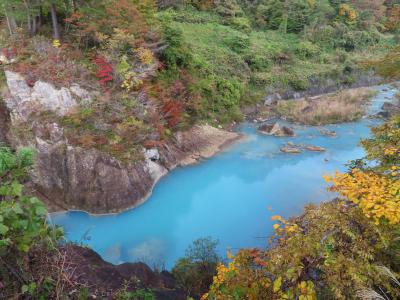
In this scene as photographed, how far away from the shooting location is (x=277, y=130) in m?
18.6

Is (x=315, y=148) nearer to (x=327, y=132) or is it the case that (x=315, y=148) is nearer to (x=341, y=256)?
(x=327, y=132)

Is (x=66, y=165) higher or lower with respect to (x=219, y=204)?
higher

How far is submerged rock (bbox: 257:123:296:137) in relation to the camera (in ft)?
60.4

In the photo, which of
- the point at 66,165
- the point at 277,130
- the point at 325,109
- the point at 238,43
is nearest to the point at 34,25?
A: the point at 66,165

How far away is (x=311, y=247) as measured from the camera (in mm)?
3980

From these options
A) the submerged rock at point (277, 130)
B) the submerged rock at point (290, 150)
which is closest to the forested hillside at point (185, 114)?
the submerged rock at point (277, 130)

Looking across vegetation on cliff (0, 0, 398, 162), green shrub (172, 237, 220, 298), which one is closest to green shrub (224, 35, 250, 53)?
vegetation on cliff (0, 0, 398, 162)

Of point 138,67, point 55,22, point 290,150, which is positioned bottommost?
point 290,150

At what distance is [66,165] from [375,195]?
1065 centimetres

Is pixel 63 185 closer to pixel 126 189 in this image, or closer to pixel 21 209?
pixel 126 189

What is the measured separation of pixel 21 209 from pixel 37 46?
13.4m

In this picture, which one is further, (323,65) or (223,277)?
(323,65)

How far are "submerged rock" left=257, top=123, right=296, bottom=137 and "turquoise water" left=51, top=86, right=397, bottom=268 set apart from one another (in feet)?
2.73

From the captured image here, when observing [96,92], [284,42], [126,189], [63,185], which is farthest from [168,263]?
[284,42]
